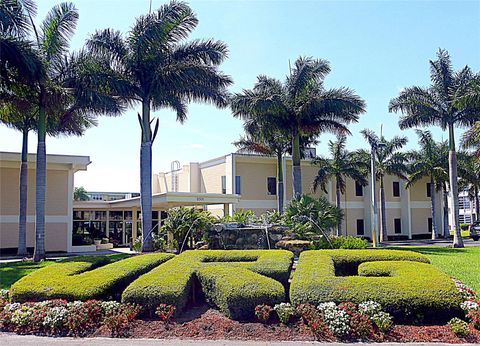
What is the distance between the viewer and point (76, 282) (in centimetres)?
917

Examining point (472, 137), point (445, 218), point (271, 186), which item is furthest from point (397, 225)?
point (472, 137)

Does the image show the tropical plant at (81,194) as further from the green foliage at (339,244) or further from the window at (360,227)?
the green foliage at (339,244)

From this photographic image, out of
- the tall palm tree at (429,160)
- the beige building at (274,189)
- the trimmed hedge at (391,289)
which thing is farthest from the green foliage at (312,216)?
the tall palm tree at (429,160)

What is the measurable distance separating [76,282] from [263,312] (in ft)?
13.2

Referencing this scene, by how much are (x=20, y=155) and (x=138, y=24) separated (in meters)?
12.1

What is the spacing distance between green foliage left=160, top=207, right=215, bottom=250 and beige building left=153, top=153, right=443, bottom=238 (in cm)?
1317

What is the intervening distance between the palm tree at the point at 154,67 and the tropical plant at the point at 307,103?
3.57 metres

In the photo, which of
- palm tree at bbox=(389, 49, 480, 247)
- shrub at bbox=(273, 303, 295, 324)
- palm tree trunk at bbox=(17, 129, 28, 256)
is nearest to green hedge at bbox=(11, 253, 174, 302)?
shrub at bbox=(273, 303, 295, 324)

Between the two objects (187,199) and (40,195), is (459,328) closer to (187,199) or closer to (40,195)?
(40,195)

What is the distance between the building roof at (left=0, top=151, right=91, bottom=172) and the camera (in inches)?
1023

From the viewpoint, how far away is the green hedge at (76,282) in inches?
345

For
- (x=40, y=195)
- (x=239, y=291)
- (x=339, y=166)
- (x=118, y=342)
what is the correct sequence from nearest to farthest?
(x=118, y=342) < (x=239, y=291) < (x=40, y=195) < (x=339, y=166)

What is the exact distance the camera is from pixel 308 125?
2372 cm

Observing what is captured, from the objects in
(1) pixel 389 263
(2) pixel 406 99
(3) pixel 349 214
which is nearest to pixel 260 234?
(1) pixel 389 263
